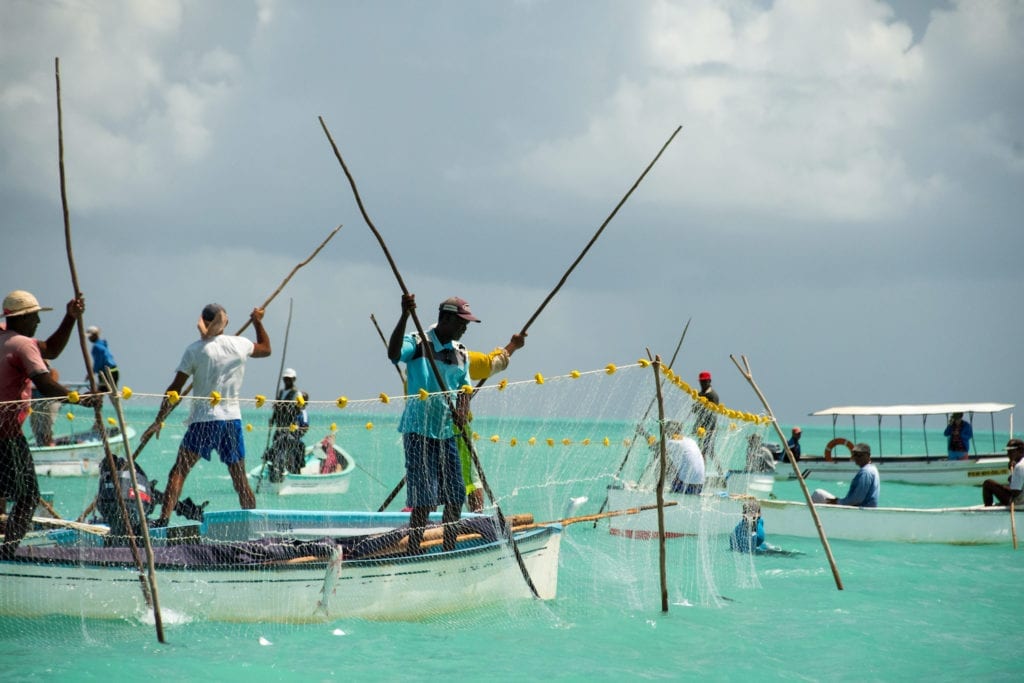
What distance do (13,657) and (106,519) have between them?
4.93 ft

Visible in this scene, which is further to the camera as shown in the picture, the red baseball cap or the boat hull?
the boat hull

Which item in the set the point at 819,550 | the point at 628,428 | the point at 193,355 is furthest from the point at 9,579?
the point at 819,550

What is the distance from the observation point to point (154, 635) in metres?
7.84

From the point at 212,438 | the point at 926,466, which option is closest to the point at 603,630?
the point at 212,438

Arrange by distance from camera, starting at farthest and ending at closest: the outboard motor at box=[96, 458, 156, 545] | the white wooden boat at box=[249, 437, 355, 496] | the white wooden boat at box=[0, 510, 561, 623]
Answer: the white wooden boat at box=[249, 437, 355, 496], the outboard motor at box=[96, 458, 156, 545], the white wooden boat at box=[0, 510, 561, 623]

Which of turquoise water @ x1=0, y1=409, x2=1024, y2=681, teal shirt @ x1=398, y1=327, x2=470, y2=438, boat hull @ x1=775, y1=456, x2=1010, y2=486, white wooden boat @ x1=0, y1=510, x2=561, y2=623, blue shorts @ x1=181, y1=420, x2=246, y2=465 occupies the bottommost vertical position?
turquoise water @ x1=0, y1=409, x2=1024, y2=681

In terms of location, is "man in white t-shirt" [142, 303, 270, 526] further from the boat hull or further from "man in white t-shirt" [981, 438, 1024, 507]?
the boat hull

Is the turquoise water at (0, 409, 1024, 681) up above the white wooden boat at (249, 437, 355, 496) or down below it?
below

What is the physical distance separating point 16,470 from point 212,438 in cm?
182

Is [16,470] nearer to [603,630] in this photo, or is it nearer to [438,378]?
[438,378]

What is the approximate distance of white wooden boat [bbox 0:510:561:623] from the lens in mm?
7730

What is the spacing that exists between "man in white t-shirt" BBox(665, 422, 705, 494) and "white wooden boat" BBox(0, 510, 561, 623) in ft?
10.6

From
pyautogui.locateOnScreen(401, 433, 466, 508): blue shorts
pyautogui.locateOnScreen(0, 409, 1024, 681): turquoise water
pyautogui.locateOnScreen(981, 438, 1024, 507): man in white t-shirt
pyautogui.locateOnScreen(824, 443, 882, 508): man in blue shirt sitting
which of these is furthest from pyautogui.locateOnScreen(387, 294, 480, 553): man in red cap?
pyautogui.locateOnScreen(981, 438, 1024, 507): man in white t-shirt

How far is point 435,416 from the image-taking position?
8.24 m
